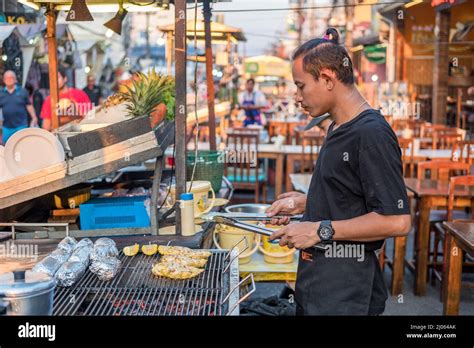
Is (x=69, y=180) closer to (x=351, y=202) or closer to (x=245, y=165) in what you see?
(x=351, y=202)

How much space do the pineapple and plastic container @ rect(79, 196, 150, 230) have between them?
0.79 meters

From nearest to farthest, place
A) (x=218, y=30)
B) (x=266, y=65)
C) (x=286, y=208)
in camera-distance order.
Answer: (x=286, y=208) → (x=218, y=30) → (x=266, y=65)

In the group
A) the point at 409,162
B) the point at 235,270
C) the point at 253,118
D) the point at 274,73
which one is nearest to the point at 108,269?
the point at 235,270

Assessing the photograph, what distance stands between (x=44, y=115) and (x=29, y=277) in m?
7.51

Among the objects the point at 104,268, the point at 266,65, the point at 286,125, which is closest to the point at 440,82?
the point at 286,125

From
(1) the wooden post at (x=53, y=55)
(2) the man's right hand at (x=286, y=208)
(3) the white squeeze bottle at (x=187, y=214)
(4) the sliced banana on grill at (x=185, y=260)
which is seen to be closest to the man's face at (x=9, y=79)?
(1) the wooden post at (x=53, y=55)

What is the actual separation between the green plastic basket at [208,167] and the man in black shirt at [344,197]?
294 cm

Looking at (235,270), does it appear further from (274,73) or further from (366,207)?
(274,73)

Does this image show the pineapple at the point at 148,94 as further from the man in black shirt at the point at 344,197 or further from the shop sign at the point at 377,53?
the shop sign at the point at 377,53

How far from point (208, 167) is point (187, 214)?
4.41 feet

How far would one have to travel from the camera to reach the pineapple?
15.4 feet

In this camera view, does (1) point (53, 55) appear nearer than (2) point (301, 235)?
No

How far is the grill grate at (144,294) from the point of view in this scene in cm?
282

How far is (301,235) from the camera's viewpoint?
2.40 metres
